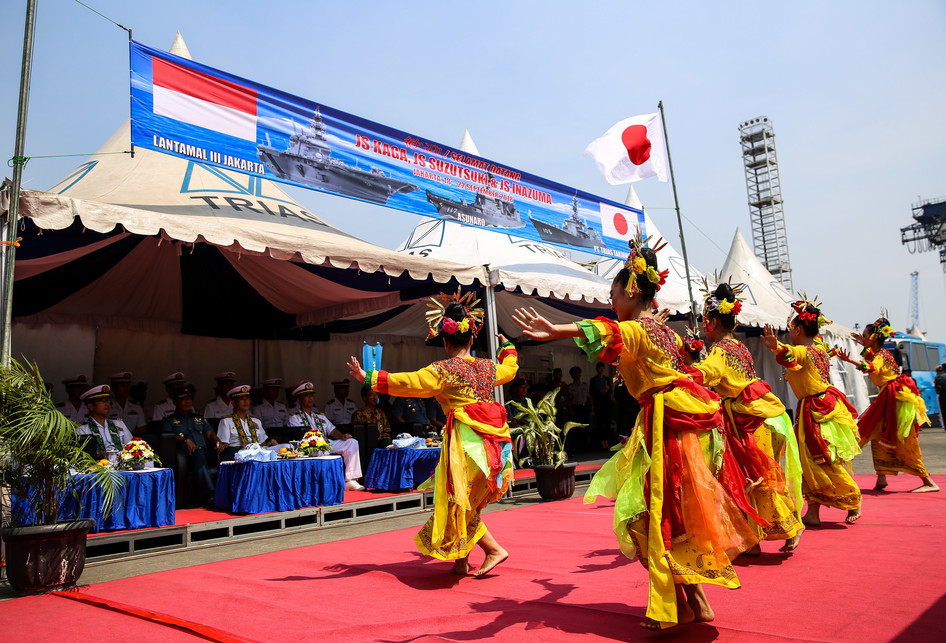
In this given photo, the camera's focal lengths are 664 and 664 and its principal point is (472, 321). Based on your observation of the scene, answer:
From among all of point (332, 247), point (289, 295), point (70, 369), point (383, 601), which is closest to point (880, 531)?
point (383, 601)

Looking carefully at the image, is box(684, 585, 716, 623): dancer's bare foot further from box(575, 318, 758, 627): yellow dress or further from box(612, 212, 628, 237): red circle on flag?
box(612, 212, 628, 237): red circle on flag

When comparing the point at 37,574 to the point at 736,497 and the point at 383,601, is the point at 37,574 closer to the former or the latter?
the point at 383,601

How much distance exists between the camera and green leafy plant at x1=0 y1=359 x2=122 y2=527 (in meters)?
3.58

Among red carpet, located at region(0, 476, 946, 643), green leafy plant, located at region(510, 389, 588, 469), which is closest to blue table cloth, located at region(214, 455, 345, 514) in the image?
red carpet, located at region(0, 476, 946, 643)

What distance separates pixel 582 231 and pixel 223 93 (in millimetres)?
5481

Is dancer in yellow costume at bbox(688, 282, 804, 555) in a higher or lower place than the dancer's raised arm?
lower

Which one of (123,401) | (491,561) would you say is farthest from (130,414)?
(491,561)

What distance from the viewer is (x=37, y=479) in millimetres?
3744

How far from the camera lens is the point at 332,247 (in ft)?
19.9

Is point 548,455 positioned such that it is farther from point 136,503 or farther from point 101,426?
point 101,426

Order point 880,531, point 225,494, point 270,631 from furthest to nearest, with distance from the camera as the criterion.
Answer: point 225,494 → point 880,531 → point 270,631

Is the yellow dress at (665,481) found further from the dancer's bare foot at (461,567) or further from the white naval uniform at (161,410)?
the white naval uniform at (161,410)

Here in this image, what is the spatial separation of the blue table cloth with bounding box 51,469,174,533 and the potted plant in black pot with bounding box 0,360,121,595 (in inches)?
35.8

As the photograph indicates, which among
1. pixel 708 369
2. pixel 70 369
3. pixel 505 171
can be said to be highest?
pixel 505 171
